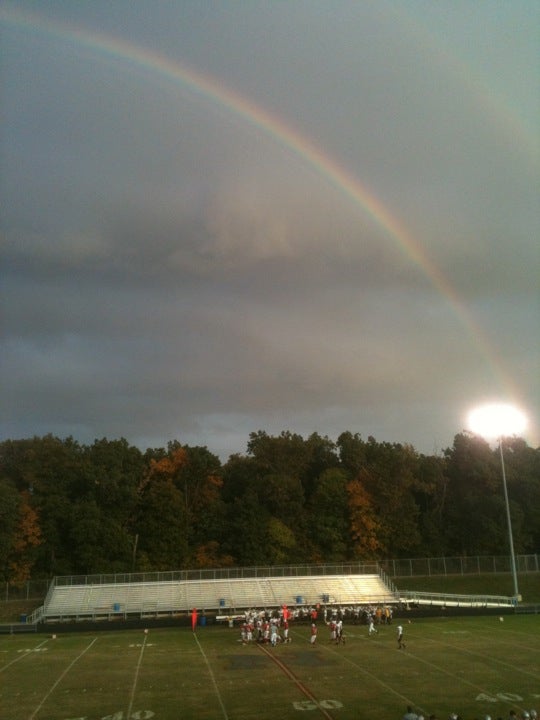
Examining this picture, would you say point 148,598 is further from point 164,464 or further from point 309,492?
point 309,492

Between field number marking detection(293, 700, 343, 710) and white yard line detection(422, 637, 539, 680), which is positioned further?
white yard line detection(422, 637, 539, 680)

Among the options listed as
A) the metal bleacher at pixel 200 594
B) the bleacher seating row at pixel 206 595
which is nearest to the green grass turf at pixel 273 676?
the metal bleacher at pixel 200 594

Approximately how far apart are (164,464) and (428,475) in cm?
2977

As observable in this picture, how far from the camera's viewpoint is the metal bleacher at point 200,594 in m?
52.3

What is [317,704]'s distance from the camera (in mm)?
21562

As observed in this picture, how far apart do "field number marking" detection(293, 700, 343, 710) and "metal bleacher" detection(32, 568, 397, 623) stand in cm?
3284

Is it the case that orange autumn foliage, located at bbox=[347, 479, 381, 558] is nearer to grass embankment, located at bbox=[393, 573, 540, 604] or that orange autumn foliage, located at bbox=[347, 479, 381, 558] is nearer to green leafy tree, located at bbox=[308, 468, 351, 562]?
green leafy tree, located at bbox=[308, 468, 351, 562]

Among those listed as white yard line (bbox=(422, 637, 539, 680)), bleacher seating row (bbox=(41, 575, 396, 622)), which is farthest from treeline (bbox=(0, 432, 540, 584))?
white yard line (bbox=(422, 637, 539, 680))

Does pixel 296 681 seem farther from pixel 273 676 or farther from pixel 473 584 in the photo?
pixel 473 584

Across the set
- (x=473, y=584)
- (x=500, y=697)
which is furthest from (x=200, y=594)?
(x=500, y=697)

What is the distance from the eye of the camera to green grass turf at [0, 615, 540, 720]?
21172mm

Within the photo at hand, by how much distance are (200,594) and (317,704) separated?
117ft

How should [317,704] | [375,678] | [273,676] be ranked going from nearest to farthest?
[317,704] → [375,678] → [273,676]

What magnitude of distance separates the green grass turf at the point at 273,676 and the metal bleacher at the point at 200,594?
1181 cm
